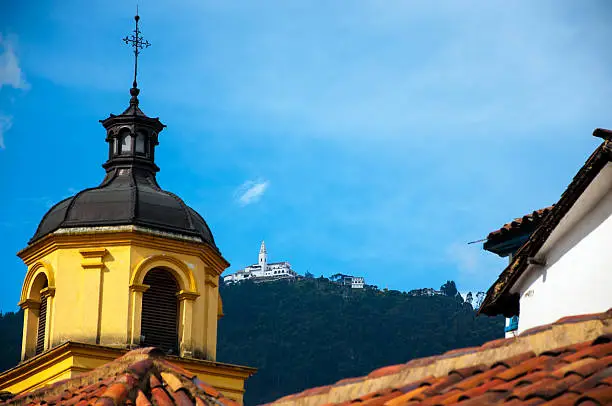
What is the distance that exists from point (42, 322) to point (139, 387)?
1435 cm

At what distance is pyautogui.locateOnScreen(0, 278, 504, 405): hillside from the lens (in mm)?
75188

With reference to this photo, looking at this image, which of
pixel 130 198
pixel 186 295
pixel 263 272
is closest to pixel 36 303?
pixel 130 198

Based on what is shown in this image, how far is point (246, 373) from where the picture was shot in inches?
986

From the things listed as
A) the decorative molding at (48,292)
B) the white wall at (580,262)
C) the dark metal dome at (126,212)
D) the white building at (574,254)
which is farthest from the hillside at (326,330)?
the white wall at (580,262)

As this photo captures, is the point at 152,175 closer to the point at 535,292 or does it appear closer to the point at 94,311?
the point at 94,311

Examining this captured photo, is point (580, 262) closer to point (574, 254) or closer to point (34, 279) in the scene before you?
point (574, 254)

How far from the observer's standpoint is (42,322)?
84.0 feet

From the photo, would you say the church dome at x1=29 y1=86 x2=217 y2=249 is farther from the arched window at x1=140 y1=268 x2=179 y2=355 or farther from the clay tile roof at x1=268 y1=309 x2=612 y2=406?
the clay tile roof at x1=268 y1=309 x2=612 y2=406

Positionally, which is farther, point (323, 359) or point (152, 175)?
point (323, 359)

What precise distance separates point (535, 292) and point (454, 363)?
235 inches

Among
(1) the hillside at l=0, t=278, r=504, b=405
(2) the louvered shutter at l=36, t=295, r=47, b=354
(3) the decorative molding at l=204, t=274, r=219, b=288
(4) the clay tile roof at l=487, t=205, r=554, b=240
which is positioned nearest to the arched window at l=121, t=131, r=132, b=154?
(3) the decorative molding at l=204, t=274, r=219, b=288

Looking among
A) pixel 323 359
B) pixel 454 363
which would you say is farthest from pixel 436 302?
pixel 454 363

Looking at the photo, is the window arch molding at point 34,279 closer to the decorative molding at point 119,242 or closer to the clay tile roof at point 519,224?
the decorative molding at point 119,242

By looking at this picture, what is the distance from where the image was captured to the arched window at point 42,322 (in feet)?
83.0
